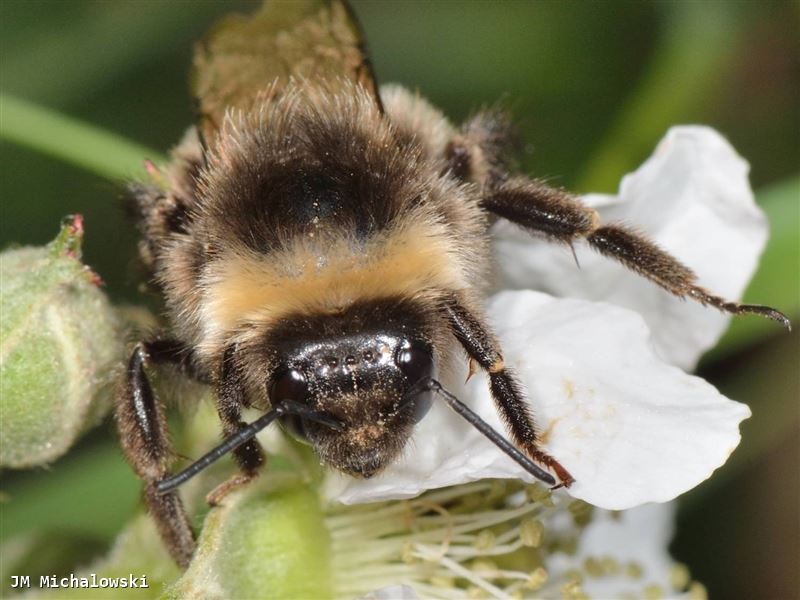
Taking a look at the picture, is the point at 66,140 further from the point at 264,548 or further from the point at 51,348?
the point at 264,548

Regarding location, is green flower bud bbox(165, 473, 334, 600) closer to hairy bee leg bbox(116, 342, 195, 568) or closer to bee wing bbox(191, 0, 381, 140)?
hairy bee leg bbox(116, 342, 195, 568)

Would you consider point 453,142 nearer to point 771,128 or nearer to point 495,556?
point 495,556

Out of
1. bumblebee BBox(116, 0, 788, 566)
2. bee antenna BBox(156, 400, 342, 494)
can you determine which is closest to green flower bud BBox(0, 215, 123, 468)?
bumblebee BBox(116, 0, 788, 566)

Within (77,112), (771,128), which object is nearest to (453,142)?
(77,112)

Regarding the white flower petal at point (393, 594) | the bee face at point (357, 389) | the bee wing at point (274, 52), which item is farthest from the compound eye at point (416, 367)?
the bee wing at point (274, 52)

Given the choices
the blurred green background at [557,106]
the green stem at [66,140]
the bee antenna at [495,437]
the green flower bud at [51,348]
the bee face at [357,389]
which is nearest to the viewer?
the bee face at [357,389]

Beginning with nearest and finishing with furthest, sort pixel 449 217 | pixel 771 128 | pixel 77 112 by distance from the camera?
pixel 449 217 → pixel 77 112 → pixel 771 128

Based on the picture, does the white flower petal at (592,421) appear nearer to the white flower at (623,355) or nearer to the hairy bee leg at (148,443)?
the white flower at (623,355)
